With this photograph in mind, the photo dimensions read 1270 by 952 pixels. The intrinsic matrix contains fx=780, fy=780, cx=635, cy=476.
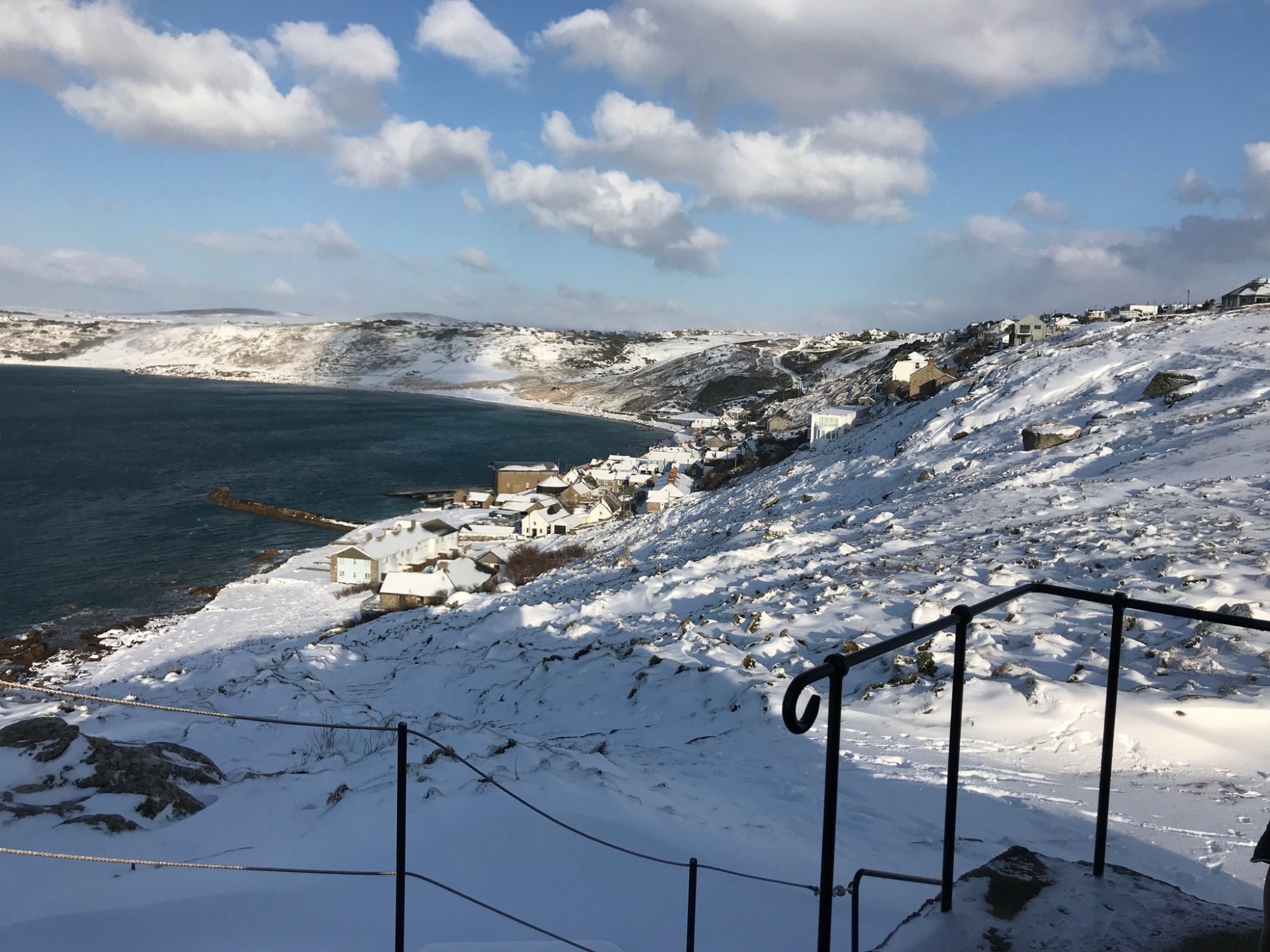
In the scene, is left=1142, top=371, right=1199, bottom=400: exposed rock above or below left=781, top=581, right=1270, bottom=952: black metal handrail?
above

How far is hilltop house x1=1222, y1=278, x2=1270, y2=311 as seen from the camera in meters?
44.7

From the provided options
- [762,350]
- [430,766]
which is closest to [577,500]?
[430,766]

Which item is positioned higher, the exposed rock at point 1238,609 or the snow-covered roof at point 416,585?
the exposed rock at point 1238,609

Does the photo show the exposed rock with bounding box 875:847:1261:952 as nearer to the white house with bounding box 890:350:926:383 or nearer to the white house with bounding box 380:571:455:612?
the white house with bounding box 380:571:455:612

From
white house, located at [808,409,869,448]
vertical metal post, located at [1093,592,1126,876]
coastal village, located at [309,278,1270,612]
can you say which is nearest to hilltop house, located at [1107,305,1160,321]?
coastal village, located at [309,278,1270,612]

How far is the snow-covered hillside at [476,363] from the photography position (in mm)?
139125

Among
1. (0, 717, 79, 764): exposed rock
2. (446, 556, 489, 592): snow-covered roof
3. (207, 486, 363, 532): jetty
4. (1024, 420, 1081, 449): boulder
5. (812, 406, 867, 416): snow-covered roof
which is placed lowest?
(446, 556, 489, 592): snow-covered roof

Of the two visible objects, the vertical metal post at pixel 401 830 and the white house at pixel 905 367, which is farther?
the white house at pixel 905 367

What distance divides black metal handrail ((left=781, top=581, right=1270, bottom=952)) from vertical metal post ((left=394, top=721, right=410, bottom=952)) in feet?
5.42

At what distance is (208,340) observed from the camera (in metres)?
199

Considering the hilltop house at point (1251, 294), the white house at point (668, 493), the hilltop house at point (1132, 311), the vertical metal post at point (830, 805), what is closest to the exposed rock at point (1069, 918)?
the vertical metal post at point (830, 805)

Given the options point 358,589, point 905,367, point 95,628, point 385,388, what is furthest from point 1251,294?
point 385,388

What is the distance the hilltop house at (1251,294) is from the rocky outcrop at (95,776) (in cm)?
5352

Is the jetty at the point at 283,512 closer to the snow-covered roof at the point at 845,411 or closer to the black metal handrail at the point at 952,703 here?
the snow-covered roof at the point at 845,411
